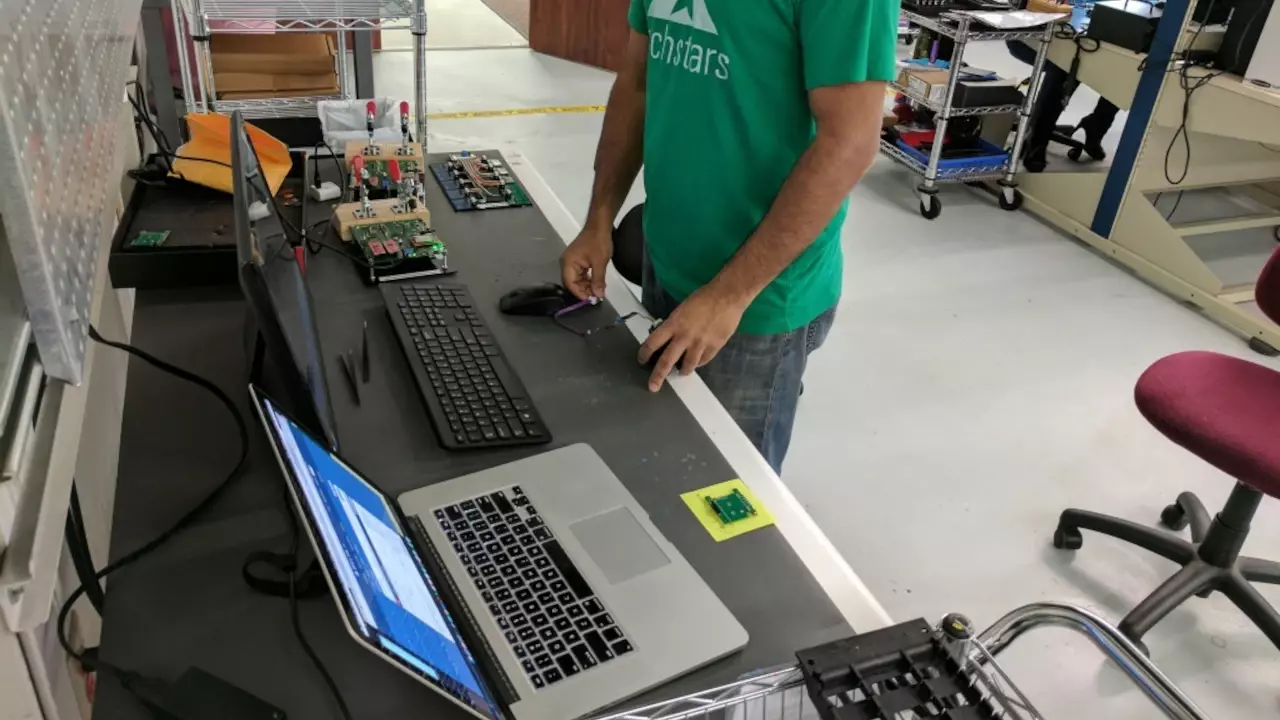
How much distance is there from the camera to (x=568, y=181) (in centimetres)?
388

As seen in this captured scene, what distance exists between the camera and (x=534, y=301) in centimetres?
150

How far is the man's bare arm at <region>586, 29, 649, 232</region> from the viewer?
5.27ft

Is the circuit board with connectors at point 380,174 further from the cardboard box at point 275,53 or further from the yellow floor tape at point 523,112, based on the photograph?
the yellow floor tape at point 523,112

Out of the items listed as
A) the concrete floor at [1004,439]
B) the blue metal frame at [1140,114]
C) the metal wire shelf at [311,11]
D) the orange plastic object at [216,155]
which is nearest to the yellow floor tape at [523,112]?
the concrete floor at [1004,439]

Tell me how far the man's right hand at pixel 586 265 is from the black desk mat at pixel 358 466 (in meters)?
0.05

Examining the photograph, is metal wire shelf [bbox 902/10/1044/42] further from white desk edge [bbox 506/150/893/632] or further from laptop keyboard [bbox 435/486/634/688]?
laptop keyboard [bbox 435/486/634/688]

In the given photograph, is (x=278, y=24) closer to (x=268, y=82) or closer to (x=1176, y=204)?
(x=268, y=82)

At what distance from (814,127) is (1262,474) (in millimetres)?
1149

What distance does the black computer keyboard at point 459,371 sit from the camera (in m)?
1.21

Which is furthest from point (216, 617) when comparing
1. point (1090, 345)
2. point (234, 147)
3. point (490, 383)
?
point (1090, 345)

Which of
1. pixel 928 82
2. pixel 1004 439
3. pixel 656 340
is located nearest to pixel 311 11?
pixel 656 340

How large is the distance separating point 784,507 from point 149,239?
3.59ft

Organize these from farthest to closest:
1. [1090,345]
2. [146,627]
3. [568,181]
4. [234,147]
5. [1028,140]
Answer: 1. [1028,140]
2. [568,181]
3. [1090,345]
4. [234,147]
5. [146,627]

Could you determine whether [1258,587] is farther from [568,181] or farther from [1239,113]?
[568,181]
